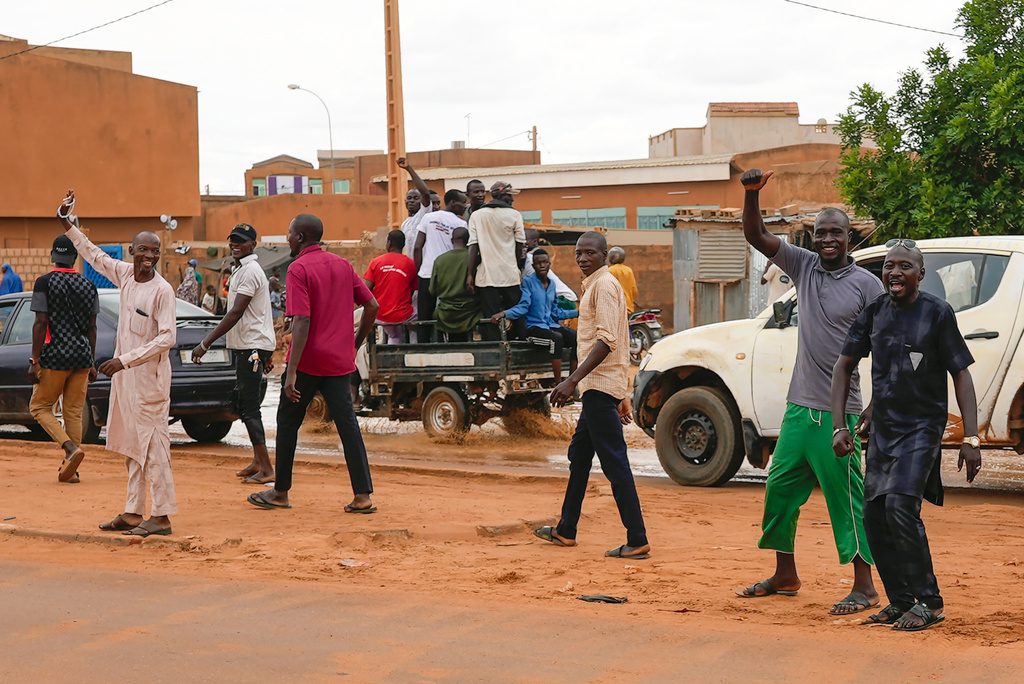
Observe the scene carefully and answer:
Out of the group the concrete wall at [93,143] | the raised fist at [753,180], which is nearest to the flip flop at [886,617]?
the raised fist at [753,180]

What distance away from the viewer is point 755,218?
634 centimetres

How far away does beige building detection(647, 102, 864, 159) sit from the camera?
45656mm

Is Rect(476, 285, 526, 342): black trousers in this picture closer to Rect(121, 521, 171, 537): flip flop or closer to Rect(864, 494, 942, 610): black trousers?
Rect(121, 521, 171, 537): flip flop

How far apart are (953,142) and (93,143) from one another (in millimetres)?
32697

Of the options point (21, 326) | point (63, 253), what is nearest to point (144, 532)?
point (63, 253)

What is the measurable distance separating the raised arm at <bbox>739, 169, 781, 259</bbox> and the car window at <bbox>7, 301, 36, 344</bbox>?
9787 millimetres

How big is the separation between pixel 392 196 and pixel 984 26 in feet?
36.5

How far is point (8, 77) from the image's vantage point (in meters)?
39.5

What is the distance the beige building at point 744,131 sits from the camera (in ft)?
150

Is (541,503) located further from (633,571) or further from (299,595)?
(299,595)

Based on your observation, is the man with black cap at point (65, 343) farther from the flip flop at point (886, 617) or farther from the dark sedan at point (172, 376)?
the flip flop at point (886, 617)

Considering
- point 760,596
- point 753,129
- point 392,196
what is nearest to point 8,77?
point 392,196

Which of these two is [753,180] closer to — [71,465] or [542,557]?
[542,557]

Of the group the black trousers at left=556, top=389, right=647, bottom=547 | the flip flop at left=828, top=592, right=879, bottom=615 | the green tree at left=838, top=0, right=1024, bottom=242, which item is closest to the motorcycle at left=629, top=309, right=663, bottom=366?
the green tree at left=838, top=0, right=1024, bottom=242
